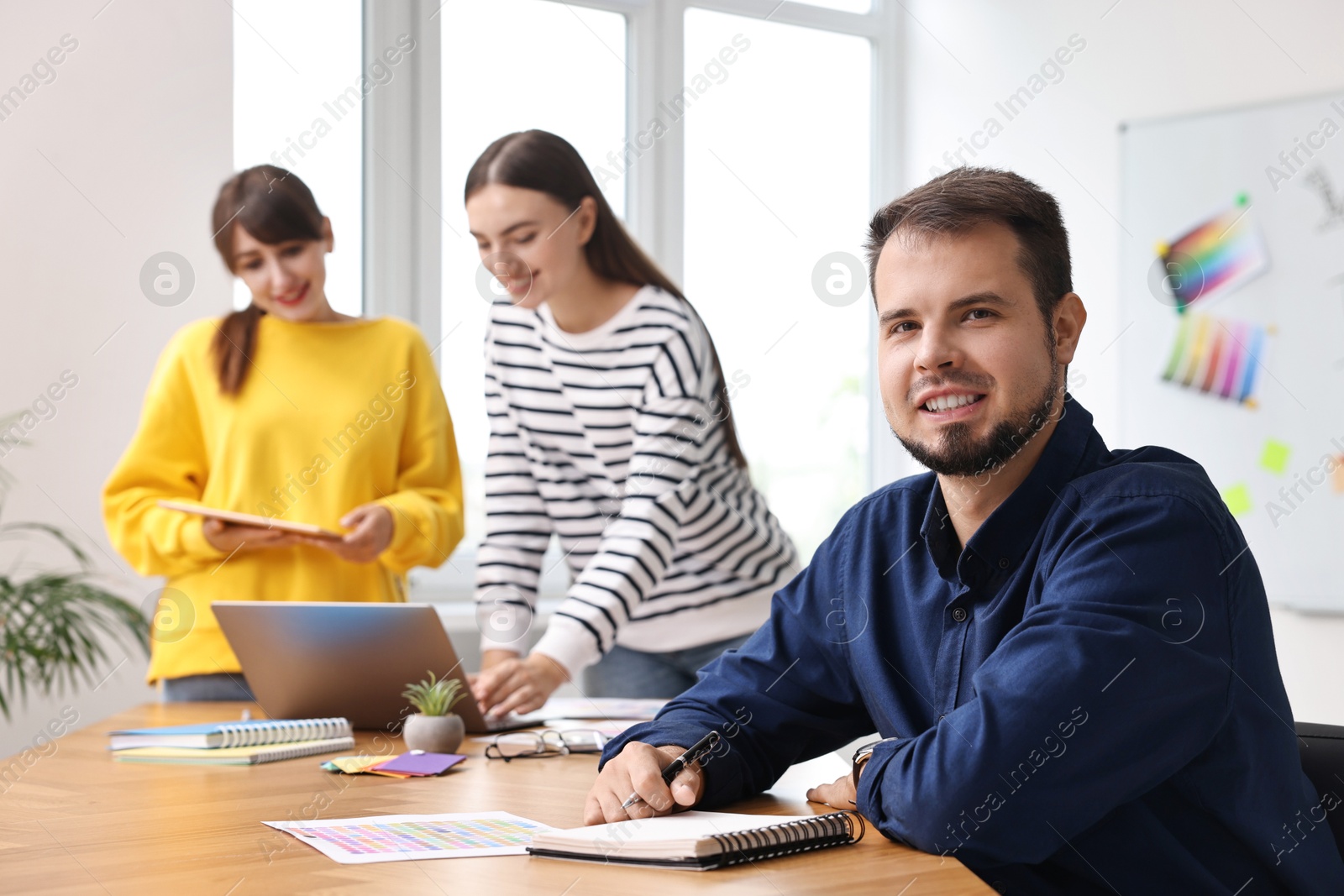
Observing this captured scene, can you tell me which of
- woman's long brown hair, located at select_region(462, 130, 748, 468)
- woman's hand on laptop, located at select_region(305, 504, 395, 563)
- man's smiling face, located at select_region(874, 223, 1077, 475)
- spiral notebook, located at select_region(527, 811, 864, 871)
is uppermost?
woman's long brown hair, located at select_region(462, 130, 748, 468)

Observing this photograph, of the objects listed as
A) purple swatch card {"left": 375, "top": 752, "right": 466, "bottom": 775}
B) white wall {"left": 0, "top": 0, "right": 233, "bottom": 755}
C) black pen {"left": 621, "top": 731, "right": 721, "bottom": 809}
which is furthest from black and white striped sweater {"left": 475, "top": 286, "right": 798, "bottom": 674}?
Result: white wall {"left": 0, "top": 0, "right": 233, "bottom": 755}

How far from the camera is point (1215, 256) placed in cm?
345

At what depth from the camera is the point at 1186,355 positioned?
3.52m

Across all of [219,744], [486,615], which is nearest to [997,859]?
[219,744]

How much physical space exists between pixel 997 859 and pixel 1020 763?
0.10 meters

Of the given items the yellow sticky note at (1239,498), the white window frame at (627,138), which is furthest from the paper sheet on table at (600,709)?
the yellow sticky note at (1239,498)

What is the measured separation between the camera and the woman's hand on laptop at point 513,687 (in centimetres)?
178

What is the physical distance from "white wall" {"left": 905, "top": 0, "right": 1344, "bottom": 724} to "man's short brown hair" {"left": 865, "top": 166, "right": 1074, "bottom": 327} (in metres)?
2.39

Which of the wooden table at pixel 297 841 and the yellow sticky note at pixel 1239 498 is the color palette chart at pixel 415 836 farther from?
the yellow sticky note at pixel 1239 498

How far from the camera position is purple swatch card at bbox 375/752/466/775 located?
1.45 metres

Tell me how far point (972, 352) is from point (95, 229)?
2632mm

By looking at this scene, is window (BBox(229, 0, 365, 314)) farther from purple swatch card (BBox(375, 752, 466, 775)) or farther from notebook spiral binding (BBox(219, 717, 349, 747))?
purple swatch card (BBox(375, 752, 466, 775))

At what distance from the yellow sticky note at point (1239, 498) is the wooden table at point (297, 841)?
247 centimetres

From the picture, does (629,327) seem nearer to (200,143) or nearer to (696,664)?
(696,664)
